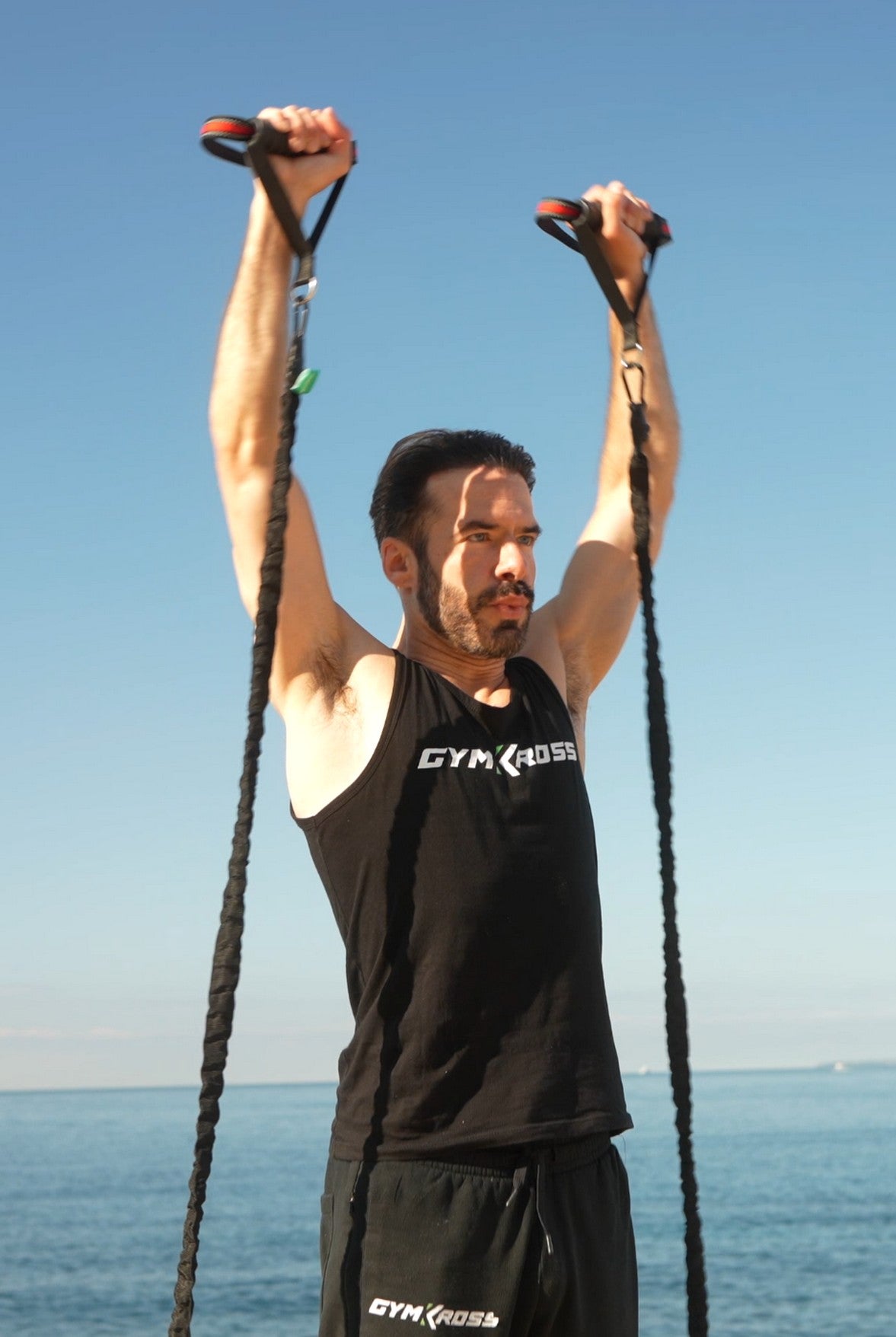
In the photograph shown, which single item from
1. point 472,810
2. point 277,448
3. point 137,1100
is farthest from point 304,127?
point 137,1100

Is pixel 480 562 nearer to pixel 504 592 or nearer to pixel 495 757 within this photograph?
pixel 504 592

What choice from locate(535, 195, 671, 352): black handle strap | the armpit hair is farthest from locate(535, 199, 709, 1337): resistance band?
the armpit hair

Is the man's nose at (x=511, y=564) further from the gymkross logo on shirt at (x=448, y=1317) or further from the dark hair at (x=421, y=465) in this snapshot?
the gymkross logo on shirt at (x=448, y=1317)

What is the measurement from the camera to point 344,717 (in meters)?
2.96

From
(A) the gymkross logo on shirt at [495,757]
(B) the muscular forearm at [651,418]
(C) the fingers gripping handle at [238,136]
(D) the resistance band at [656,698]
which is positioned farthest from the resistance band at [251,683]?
(B) the muscular forearm at [651,418]

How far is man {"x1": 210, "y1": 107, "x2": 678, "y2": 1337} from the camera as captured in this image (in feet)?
8.58

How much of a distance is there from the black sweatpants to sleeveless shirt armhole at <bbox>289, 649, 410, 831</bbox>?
673 millimetres

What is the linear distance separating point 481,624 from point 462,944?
0.70 metres

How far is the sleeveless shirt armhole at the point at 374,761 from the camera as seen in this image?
112 inches

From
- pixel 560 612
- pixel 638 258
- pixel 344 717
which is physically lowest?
pixel 344 717

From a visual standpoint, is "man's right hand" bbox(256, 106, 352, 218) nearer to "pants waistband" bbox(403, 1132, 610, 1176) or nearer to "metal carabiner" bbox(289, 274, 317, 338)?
"metal carabiner" bbox(289, 274, 317, 338)

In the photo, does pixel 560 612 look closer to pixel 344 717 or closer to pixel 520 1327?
pixel 344 717

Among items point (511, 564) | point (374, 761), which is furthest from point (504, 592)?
point (374, 761)

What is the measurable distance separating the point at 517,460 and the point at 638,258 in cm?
63
